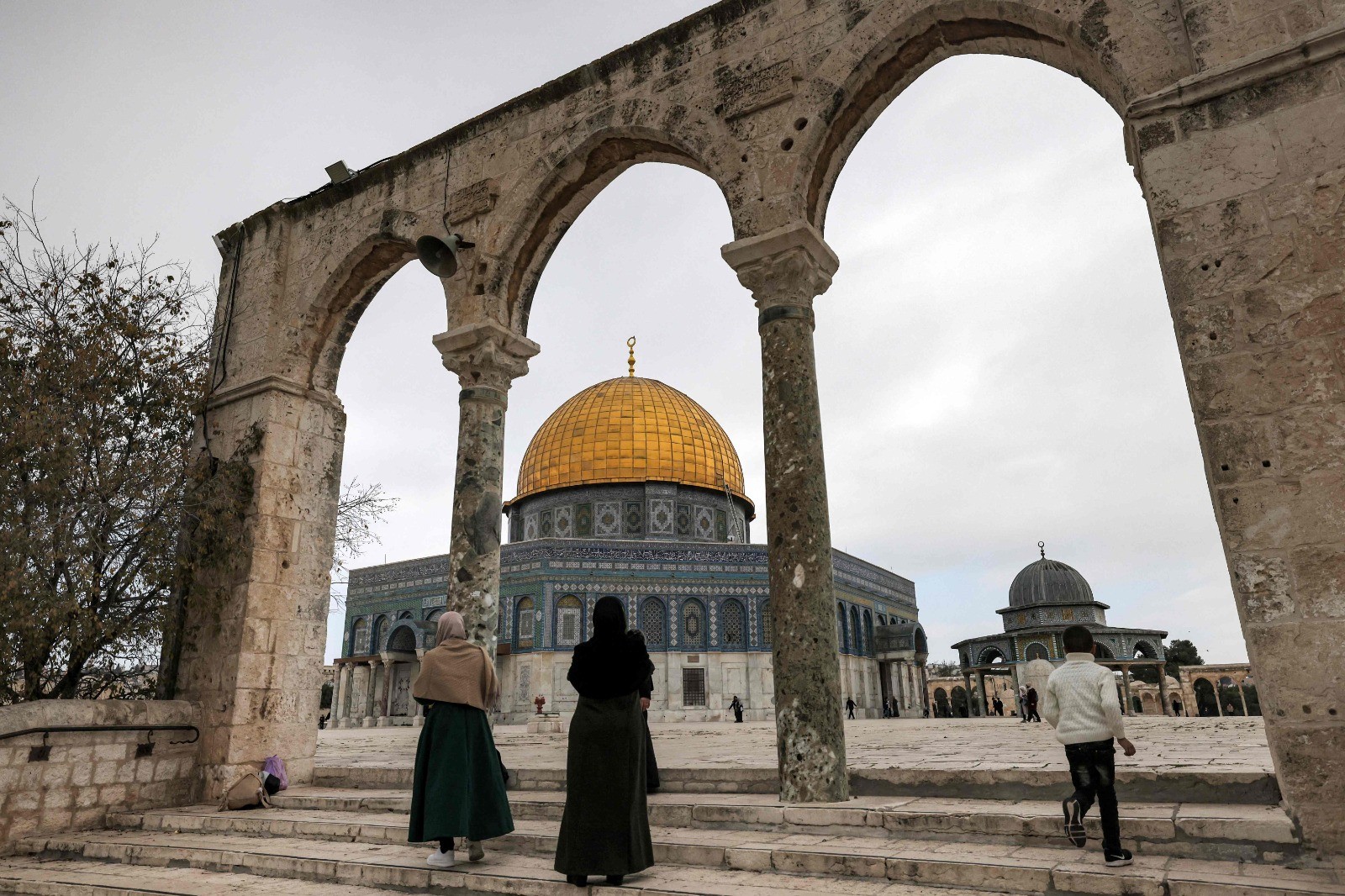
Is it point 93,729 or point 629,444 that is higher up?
point 629,444

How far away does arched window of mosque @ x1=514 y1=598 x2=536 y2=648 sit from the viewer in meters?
25.0

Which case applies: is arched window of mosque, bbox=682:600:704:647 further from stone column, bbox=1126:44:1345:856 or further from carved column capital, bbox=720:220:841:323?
stone column, bbox=1126:44:1345:856

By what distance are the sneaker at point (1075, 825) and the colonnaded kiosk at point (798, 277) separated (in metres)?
0.81

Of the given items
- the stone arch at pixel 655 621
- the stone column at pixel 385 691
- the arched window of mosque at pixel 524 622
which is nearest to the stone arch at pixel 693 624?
the stone arch at pixel 655 621

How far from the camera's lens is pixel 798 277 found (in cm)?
545

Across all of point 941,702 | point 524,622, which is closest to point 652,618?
point 524,622

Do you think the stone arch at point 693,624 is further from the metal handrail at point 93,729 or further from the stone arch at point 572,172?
the stone arch at point 572,172

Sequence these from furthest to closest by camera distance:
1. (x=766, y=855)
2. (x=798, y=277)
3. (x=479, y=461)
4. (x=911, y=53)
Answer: (x=479, y=461), (x=911, y=53), (x=798, y=277), (x=766, y=855)

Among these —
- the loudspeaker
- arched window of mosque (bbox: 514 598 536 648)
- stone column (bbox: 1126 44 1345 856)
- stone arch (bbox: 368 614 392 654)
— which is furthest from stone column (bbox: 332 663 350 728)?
stone column (bbox: 1126 44 1345 856)

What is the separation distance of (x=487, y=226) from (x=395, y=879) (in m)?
5.05

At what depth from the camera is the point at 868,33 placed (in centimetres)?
559

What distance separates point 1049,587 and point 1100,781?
35186 mm

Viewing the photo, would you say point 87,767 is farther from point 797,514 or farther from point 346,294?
point 797,514

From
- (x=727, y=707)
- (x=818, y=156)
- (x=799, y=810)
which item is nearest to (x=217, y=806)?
(x=799, y=810)
